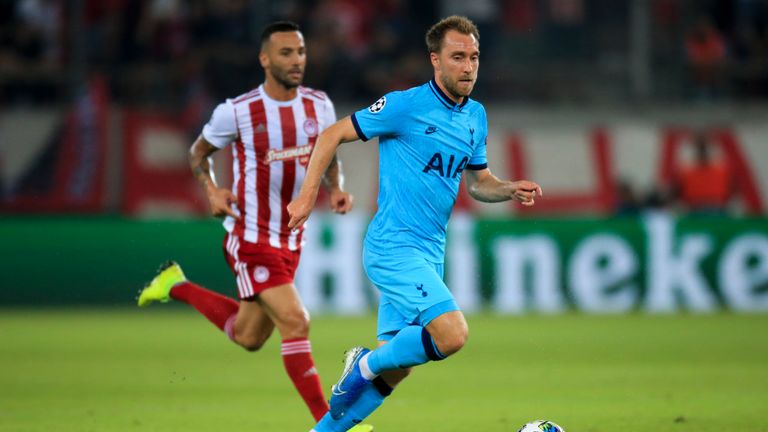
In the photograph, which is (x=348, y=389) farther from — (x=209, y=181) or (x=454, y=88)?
(x=209, y=181)

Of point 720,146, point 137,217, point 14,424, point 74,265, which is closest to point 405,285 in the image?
point 14,424

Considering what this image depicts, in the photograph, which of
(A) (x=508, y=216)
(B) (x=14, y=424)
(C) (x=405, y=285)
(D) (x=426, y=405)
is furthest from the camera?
(A) (x=508, y=216)

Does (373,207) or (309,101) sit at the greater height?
(309,101)

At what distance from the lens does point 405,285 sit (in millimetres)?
6531

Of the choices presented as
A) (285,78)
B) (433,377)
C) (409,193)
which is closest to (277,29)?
(285,78)

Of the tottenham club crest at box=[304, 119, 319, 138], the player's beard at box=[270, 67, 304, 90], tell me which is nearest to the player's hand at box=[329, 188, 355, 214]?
the tottenham club crest at box=[304, 119, 319, 138]

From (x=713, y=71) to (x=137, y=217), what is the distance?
8801 mm

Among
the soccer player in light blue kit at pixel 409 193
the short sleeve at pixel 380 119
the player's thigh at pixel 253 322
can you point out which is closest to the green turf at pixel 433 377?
the player's thigh at pixel 253 322

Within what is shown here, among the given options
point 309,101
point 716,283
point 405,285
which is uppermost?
point 309,101

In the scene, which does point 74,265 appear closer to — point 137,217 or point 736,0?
point 137,217

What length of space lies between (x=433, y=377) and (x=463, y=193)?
758 centimetres

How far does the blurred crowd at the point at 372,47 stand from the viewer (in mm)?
18734

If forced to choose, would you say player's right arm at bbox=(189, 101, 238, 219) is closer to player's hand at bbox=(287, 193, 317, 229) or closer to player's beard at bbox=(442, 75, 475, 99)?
player's hand at bbox=(287, 193, 317, 229)

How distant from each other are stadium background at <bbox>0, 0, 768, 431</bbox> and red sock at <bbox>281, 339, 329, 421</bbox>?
4.69 metres
